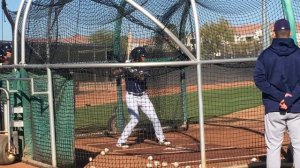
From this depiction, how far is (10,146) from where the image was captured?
885 cm

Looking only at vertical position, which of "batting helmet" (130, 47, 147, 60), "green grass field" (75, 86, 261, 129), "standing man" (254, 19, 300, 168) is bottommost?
"green grass field" (75, 86, 261, 129)

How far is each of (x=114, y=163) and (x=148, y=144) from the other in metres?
1.84

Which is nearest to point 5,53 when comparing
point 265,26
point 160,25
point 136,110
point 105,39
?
point 105,39

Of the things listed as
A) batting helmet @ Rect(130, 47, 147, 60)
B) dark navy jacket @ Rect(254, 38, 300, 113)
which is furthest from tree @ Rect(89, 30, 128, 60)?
dark navy jacket @ Rect(254, 38, 300, 113)

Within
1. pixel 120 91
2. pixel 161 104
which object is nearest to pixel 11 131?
pixel 120 91

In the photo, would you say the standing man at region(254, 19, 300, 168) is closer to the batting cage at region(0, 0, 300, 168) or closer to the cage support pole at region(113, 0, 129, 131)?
the batting cage at region(0, 0, 300, 168)

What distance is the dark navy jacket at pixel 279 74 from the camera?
609 cm

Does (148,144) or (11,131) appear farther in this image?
(148,144)

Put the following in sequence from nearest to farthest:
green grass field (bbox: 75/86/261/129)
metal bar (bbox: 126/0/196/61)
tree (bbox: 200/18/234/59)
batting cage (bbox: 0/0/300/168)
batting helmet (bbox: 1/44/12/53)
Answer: metal bar (bbox: 126/0/196/61), batting cage (bbox: 0/0/300/168), tree (bbox: 200/18/234/59), green grass field (bbox: 75/86/261/129), batting helmet (bbox: 1/44/12/53)

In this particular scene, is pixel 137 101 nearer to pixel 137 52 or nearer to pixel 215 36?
pixel 137 52

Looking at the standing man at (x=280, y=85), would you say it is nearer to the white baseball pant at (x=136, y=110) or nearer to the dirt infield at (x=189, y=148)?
the dirt infield at (x=189, y=148)

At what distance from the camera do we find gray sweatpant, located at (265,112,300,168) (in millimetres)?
6133

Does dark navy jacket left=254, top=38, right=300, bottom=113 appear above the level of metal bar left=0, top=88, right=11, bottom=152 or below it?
above

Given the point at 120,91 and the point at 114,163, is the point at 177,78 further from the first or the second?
the point at 114,163
